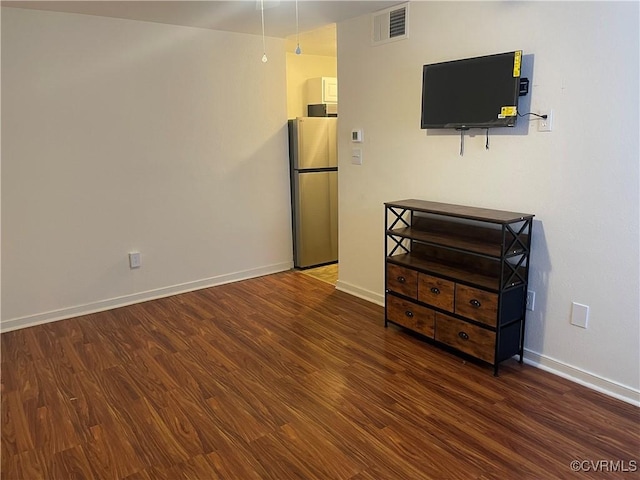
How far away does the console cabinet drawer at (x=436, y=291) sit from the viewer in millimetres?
2971

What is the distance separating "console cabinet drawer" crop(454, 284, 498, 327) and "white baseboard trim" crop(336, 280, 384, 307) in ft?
3.63

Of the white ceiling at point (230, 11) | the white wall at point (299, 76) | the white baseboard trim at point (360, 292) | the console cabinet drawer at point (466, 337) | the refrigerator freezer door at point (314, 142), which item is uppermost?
the white ceiling at point (230, 11)

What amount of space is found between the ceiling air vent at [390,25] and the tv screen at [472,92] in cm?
42

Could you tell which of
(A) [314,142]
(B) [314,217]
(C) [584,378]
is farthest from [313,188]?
(C) [584,378]

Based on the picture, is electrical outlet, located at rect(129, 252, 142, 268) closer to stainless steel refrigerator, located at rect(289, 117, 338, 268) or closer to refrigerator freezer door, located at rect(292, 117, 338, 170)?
stainless steel refrigerator, located at rect(289, 117, 338, 268)

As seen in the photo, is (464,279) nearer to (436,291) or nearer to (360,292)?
(436,291)

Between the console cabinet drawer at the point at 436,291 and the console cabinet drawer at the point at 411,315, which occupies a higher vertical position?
the console cabinet drawer at the point at 436,291

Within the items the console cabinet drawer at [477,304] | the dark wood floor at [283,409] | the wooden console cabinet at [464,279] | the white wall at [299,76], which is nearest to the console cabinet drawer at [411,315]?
the wooden console cabinet at [464,279]

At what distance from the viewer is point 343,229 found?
14.1 feet

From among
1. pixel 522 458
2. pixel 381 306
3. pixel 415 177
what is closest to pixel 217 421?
pixel 522 458

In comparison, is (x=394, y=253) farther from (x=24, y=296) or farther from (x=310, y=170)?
(x=24, y=296)

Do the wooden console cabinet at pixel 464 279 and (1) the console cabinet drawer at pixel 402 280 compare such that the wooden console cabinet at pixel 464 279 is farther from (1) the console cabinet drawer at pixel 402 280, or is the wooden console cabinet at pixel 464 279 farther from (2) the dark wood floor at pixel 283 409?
(2) the dark wood floor at pixel 283 409

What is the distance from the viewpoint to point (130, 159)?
393 cm

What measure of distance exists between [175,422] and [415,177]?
2284 millimetres
